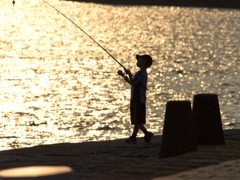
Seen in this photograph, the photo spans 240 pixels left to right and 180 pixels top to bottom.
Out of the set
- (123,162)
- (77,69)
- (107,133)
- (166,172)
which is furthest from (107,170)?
(77,69)

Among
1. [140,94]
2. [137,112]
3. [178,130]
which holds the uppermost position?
[140,94]

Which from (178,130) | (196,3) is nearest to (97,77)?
(178,130)

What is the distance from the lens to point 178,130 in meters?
13.1

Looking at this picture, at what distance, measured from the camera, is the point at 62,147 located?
48.8ft

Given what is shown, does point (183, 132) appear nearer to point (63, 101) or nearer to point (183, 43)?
point (63, 101)

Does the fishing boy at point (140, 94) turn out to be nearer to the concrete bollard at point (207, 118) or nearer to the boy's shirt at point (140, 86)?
the boy's shirt at point (140, 86)

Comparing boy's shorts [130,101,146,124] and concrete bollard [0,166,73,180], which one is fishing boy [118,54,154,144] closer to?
boy's shorts [130,101,146,124]

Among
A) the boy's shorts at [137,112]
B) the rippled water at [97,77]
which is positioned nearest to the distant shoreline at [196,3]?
the rippled water at [97,77]

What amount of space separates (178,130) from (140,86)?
8.77ft

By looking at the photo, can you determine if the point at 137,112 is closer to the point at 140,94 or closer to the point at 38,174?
the point at 140,94

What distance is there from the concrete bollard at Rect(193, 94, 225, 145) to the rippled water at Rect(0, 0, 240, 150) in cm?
1261

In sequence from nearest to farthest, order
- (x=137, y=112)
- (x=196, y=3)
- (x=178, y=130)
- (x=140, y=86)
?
(x=178, y=130) → (x=140, y=86) → (x=137, y=112) → (x=196, y=3)

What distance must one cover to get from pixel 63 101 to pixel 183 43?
5547cm

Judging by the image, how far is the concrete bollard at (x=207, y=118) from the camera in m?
14.3
